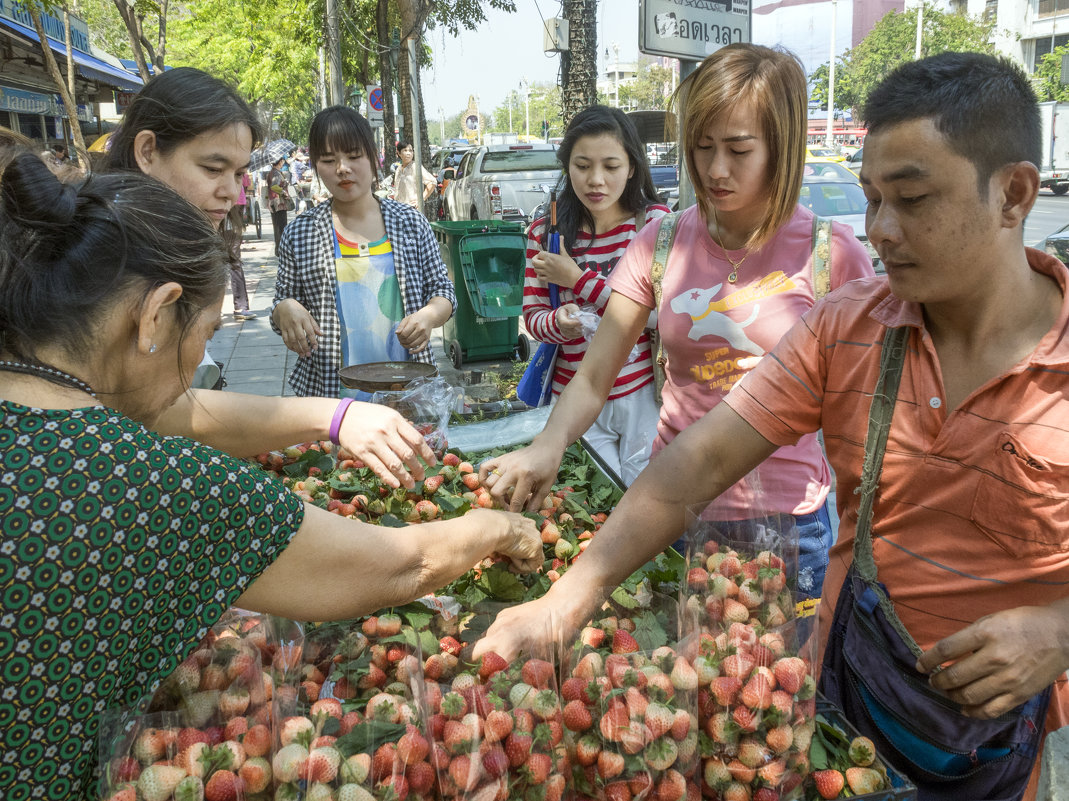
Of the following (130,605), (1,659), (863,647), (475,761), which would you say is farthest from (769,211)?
(1,659)

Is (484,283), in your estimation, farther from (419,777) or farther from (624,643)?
(419,777)

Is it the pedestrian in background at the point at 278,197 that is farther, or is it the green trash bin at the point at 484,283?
the pedestrian in background at the point at 278,197

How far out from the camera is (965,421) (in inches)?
61.1

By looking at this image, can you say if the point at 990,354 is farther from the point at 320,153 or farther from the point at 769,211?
the point at 320,153

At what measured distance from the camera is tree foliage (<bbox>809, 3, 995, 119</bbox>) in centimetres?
4544

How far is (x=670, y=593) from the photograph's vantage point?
2.02 m

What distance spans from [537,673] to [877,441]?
0.77 meters

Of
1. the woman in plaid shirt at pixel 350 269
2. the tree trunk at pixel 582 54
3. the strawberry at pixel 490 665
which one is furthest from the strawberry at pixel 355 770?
the tree trunk at pixel 582 54

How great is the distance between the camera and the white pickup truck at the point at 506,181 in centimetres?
1689

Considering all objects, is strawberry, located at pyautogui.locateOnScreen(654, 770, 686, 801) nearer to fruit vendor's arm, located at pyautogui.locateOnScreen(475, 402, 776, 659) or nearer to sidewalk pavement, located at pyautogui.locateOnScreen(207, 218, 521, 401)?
fruit vendor's arm, located at pyautogui.locateOnScreen(475, 402, 776, 659)

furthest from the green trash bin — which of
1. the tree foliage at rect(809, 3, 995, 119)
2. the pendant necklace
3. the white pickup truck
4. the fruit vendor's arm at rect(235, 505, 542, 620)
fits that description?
the tree foliage at rect(809, 3, 995, 119)

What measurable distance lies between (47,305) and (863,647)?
151cm

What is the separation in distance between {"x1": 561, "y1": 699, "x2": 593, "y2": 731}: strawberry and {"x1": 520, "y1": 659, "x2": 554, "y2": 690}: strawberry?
0.06 meters

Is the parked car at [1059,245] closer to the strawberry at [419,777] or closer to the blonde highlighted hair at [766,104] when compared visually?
the blonde highlighted hair at [766,104]
